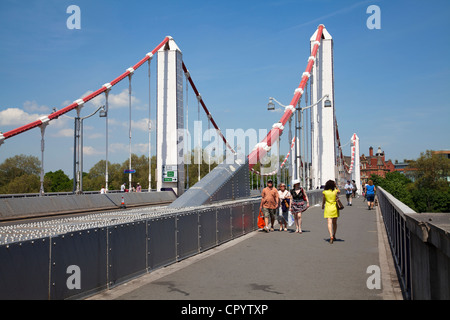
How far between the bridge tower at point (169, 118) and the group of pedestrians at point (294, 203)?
27977 millimetres

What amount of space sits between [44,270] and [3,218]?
58.1 feet

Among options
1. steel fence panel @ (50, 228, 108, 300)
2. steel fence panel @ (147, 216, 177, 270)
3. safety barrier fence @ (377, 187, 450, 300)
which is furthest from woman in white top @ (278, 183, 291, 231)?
safety barrier fence @ (377, 187, 450, 300)

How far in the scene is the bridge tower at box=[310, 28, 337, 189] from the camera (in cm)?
4534

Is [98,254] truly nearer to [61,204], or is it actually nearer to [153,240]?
[153,240]

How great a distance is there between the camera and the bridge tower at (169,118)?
43312mm

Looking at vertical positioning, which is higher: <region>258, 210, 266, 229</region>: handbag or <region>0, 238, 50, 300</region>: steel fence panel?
<region>0, 238, 50, 300</region>: steel fence panel

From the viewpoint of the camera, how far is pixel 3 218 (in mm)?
21562

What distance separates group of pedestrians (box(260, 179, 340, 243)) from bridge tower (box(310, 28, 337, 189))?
97.1 feet

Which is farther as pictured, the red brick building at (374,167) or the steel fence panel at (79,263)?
the red brick building at (374,167)

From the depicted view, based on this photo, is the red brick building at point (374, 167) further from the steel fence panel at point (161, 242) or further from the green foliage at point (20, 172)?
the steel fence panel at point (161, 242)

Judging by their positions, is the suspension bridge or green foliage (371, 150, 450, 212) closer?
the suspension bridge

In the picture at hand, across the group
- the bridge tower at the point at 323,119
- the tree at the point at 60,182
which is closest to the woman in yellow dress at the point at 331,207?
the bridge tower at the point at 323,119

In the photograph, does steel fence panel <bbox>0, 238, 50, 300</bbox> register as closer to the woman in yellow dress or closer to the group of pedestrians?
the group of pedestrians
